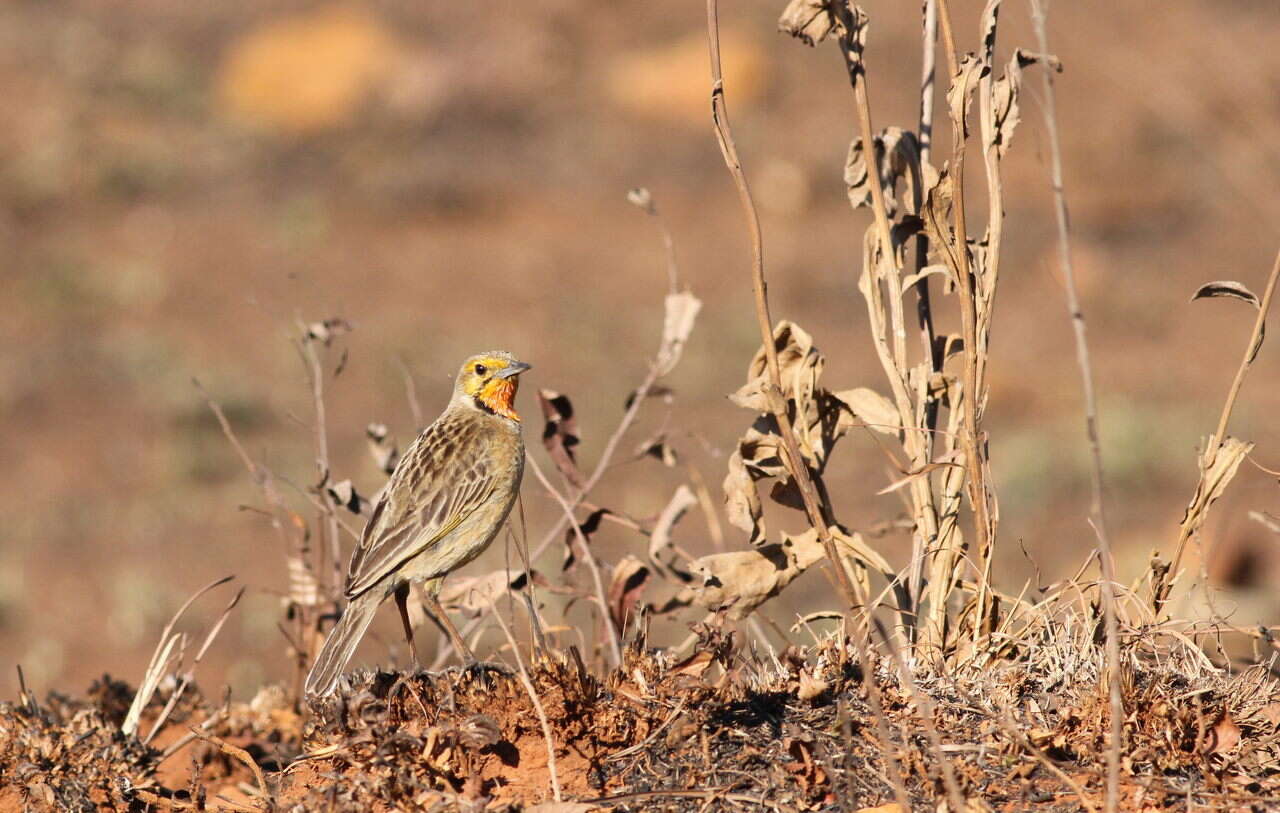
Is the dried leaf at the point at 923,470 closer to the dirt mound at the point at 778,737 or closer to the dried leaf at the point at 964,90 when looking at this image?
the dirt mound at the point at 778,737

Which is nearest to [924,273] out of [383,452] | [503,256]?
[383,452]

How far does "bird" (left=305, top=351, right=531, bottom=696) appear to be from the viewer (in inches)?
199

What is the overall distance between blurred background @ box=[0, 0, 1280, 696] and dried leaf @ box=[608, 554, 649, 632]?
3.34 metres

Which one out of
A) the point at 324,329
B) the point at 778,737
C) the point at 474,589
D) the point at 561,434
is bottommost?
the point at 778,737

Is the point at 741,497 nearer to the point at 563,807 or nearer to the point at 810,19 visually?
the point at 563,807

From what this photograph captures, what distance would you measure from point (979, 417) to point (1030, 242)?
683 inches

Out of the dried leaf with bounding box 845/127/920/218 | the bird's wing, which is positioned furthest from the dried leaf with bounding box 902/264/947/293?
the bird's wing

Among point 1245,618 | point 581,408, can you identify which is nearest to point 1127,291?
point 581,408

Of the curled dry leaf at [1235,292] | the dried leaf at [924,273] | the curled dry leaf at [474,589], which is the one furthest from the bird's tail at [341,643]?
the curled dry leaf at [1235,292]

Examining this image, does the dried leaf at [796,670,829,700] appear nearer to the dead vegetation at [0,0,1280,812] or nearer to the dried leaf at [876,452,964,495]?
the dead vegetation at [0,0,1280,812]

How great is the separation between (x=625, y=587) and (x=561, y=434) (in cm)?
71

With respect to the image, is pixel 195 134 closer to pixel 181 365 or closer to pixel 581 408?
pixel 181 365

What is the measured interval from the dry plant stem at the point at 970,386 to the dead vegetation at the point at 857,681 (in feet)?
0.04

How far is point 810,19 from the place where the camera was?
4.26 metres
